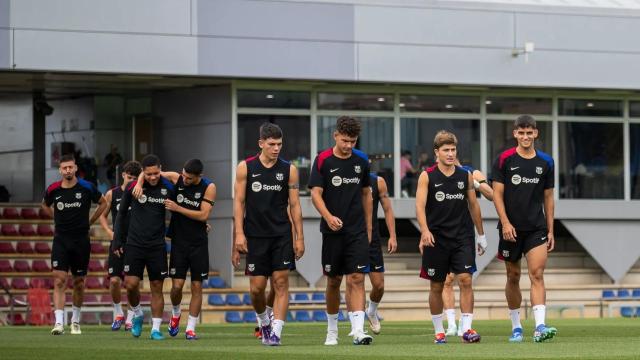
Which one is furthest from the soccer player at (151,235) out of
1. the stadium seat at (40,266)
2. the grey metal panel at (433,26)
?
the grey metal panel at (433,26)

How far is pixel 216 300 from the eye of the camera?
30641 millimetres

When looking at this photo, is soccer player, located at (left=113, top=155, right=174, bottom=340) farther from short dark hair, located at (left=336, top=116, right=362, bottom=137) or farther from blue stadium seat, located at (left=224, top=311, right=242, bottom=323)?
blue stadium seat, located at (left=224, top=311, right=242, bottom=323)

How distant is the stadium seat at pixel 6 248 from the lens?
30.8m

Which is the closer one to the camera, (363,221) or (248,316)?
(363,221)

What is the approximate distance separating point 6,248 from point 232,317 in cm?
530

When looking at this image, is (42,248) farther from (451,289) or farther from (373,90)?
(451,289)

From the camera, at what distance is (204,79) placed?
3139cm

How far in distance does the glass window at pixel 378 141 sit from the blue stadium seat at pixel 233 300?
4.50 metres

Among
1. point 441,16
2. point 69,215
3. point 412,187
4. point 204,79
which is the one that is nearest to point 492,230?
point 412,187

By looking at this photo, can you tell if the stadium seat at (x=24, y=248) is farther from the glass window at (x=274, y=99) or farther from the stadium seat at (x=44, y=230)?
the glass window at (x=274, y=99)

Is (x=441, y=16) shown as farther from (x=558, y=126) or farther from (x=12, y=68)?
(x=12, y=68)

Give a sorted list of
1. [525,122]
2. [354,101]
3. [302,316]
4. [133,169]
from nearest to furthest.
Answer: [525,122] → [133,169] → [302,316] → [354,101]

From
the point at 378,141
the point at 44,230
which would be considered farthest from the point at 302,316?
the point at 44,230

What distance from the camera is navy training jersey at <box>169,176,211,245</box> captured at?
1714 centimetres
